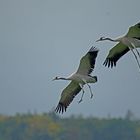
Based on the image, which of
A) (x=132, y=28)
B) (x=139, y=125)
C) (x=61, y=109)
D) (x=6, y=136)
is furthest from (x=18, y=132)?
(x=132, y=28)

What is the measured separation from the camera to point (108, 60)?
13.8 m

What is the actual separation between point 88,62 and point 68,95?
1.07 meters

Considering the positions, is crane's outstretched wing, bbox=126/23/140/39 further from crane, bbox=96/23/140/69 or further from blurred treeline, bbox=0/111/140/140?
blurred treeline, bbox=0/111/140/140

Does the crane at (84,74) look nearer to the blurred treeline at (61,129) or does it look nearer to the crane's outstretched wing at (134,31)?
the crane's outstretched wing at (134,31)

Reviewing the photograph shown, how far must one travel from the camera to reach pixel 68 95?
14.6 meters

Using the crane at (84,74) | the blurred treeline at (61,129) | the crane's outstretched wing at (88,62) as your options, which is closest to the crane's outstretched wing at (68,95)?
the crane at (84,74)

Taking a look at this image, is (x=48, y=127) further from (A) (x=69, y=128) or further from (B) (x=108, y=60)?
(B) (x=108, y=60)

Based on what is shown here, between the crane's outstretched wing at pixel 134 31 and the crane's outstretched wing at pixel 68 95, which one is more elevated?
the crane's outstretched wing at pixel 134 31

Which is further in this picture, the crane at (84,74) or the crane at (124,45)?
the crane at (84,74)

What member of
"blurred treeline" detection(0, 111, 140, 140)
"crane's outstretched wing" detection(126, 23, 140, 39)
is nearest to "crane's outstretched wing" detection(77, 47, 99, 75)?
"crane's outstretched wing" detection(126, 23, 140, 39)

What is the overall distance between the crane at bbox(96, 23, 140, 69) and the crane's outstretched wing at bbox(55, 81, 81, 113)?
2.72 feet

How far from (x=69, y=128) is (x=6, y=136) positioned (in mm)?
3873

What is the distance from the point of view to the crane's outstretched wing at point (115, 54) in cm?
1339

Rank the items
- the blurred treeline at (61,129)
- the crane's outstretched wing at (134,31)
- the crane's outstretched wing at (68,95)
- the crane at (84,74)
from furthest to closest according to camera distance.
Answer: the blurred treeline at (61,129)
the crane's outstretched wing at (68,95)
the crane at (84,74)
the crane's outstretched wing at (134,31)
